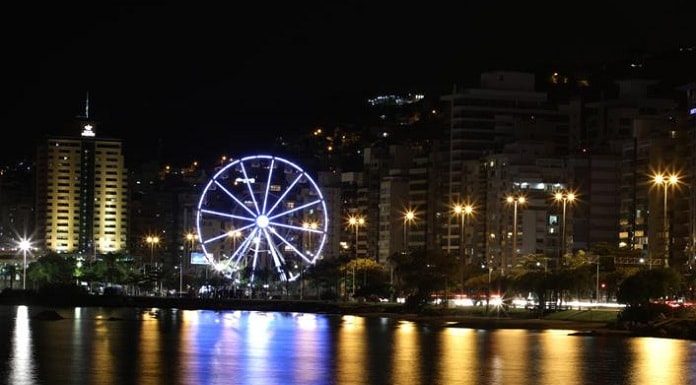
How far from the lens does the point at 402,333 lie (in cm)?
11731

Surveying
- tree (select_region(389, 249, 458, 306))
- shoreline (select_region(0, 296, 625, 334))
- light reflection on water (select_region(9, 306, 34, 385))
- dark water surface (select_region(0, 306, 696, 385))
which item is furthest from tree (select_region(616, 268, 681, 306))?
light reflection on water (select_region(9, 306, 34, 385))

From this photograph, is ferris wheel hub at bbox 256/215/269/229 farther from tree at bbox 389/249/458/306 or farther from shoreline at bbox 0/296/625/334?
tree at bbox 389/249/458/306

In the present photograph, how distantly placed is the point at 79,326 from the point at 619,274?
137 ft

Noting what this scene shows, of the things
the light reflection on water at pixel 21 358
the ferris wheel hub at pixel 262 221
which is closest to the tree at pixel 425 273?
the ferris wheel hub at pixel 262 221

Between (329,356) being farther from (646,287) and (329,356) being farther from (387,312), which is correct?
(387,312)

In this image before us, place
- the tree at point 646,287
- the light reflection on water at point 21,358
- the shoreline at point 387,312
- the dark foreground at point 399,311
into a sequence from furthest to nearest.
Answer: the dark foreground at point 399,311
the shoreline at point 387,312
the tree at point 646,287
the light reflection on water at point 21,358

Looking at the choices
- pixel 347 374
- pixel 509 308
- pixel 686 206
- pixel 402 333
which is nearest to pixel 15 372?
pixel 347 374

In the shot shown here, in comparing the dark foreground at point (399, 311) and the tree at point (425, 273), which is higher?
the tree at point (425, 273)

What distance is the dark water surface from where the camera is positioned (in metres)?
77.6

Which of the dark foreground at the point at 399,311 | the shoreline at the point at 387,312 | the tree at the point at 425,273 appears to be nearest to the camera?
the shoreline at the point at 387,312

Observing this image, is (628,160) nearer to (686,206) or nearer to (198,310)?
(686,206)

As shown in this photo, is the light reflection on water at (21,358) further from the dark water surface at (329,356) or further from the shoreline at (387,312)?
the shoreline at (387,312)

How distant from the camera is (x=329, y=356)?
302 feet

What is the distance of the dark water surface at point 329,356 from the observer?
77.6m
